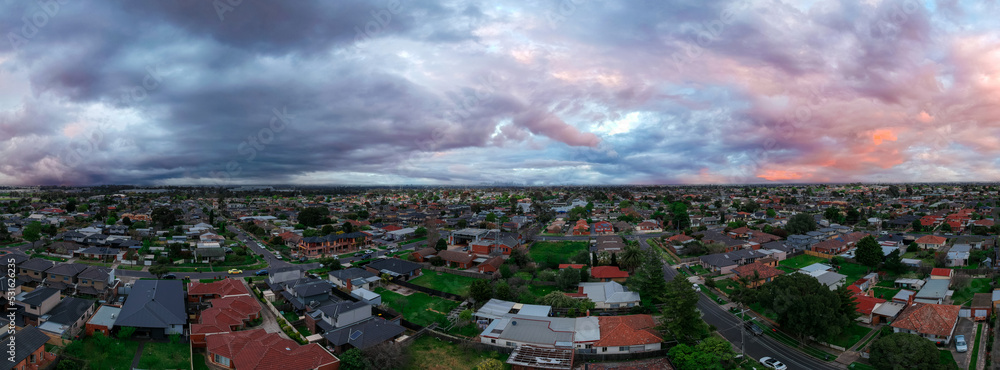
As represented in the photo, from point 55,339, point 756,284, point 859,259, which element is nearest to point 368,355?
point 55,339

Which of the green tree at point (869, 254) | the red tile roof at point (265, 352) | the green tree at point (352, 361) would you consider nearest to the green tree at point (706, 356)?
the green tree at point (352, 361)

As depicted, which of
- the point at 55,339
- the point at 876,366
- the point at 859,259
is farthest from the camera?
the point at 859,259

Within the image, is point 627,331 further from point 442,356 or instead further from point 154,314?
point 154,314

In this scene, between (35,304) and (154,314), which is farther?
(35,304)

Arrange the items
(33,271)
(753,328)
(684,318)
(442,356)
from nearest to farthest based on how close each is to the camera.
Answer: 1. (442,356)
2. (684,318)
3. (753,328)
4. (33,271)

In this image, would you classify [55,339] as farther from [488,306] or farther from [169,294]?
[488,306]

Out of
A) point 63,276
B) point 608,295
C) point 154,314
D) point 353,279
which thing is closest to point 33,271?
point 63,276
